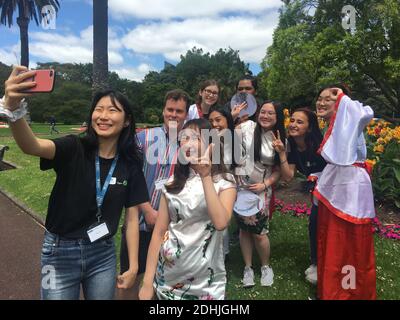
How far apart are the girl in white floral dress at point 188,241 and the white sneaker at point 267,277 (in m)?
1.70

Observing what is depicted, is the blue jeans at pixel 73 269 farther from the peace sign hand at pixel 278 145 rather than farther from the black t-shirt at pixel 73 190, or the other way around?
the peace sign hand at pixel 278 145

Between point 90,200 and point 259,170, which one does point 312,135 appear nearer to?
point 259,170

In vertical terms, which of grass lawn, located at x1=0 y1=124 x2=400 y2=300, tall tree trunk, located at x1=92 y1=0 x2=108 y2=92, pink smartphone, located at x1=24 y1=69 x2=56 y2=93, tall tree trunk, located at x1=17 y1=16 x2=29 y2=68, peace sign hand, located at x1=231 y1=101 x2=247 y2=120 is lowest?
grass lawn, located at x1=0 y1=124 x2=400 y2=300

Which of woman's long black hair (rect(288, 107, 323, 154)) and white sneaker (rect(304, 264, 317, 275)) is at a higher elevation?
woman's long black hair (rect(288, 107, 323, 154))

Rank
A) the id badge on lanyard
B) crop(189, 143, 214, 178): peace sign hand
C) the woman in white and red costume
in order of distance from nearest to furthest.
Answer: crop(189, 143, 214, 178): peace sign hand, the id badge on lanyard, the woman in white and red costume

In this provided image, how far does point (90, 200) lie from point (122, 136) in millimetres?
411

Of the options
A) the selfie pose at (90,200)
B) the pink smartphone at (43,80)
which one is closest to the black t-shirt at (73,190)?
the selfie pose at (90,200)

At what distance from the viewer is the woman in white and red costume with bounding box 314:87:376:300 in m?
2.72

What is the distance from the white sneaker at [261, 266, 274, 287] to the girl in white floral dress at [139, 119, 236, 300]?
1.70m

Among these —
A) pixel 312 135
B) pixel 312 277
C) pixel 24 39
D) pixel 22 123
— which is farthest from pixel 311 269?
pixel 24 39

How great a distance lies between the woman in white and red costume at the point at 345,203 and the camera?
2.72 metres

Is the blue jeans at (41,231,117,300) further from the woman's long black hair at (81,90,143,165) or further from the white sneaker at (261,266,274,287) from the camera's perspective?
the white sneaker at (261,266,274,287)

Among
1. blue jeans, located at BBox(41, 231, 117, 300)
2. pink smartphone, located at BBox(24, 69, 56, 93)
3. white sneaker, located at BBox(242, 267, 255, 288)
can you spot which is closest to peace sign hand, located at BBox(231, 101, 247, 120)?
white sneaker, located at BBox(242, 267, 255, 288)

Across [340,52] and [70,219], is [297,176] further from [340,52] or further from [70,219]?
[340,52]
